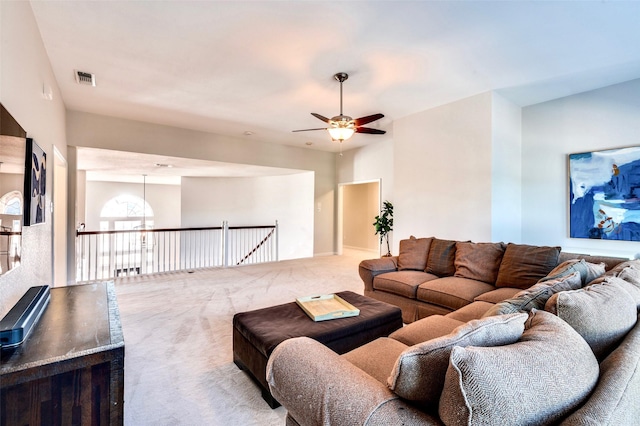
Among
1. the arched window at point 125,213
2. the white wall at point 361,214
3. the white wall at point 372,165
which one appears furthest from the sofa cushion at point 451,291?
the arched window at point 125,213

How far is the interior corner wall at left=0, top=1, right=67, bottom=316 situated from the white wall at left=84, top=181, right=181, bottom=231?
29.2 feet

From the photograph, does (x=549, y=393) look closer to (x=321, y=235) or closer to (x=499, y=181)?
(x=499, y=181)

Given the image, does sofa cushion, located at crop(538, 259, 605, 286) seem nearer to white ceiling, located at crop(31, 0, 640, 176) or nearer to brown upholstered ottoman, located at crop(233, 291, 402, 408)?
brown upholstered ottoman, located at crop(233, 291, 402, 408)

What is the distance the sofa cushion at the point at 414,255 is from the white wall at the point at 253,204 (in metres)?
4.77

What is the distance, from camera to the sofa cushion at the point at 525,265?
8.64 feet

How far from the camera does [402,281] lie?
126 inches

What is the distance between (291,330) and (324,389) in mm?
1012

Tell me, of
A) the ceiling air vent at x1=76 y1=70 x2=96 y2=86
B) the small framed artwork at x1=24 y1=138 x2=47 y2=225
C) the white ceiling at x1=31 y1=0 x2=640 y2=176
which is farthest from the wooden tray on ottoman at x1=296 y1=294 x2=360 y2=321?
the ceiling air vent at x1=76 y1=70 x2=96 y2=86

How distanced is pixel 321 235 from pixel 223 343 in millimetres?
5133

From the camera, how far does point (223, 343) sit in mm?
2727

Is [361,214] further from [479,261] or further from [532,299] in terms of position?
[532,299]

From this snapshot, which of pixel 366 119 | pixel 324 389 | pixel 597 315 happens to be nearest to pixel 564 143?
pixel 366 119

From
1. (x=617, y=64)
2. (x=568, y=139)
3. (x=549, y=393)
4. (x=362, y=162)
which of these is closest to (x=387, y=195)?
(x=362, y=162)

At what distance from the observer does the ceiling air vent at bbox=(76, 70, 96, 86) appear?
3291 millimetres
